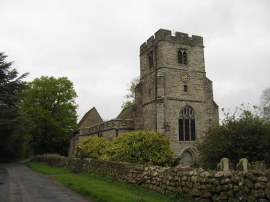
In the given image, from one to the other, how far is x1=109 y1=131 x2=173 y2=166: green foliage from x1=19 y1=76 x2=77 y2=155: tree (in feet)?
92.8

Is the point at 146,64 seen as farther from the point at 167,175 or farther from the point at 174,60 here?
the point at 167,175

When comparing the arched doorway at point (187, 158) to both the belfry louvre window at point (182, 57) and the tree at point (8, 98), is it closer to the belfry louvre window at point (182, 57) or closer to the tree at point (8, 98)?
the belfry louvre window at point (182, 57)

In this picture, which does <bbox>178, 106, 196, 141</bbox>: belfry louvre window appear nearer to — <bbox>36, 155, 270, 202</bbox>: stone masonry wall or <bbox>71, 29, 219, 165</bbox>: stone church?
<bbox>71, 29, 219, 165</bbox>: stone church

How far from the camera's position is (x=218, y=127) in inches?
785

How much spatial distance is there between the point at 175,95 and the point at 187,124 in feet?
10.2

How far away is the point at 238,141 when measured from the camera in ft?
61.5

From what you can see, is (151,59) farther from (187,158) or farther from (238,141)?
(238,141)

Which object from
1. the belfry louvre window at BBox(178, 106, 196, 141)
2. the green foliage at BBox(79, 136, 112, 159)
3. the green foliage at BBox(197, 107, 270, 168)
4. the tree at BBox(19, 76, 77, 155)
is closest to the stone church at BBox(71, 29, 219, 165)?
the belfry louvre window at BBox(178, 106, 196, 141)

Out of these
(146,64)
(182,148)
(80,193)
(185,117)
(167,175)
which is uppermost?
(146,64)

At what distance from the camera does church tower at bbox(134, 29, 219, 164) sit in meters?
31.3

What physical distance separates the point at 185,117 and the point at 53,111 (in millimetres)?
23886

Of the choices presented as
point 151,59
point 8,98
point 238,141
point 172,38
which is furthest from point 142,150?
point 8,98

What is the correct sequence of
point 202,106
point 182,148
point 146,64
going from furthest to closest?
point 146,64, point 202,106, point 182,148

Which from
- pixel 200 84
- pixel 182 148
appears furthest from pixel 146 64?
pixel 182 148
